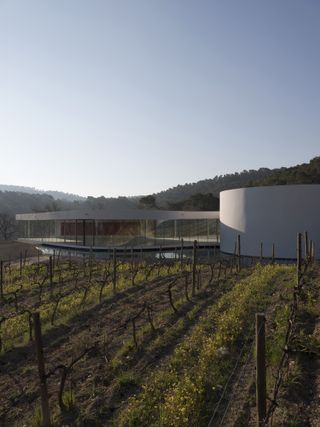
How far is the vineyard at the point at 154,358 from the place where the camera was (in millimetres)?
5180

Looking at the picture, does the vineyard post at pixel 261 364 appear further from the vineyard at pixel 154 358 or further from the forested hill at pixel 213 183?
the forested hill at pixel 213 183

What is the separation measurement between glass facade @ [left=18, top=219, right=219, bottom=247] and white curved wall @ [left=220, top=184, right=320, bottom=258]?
227 inches

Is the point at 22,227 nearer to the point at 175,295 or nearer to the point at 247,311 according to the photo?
the point at 175,295

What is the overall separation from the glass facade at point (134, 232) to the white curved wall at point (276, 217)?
18.9 ft

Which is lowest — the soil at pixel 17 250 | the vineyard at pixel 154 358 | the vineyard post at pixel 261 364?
the soil at pixel 17 250

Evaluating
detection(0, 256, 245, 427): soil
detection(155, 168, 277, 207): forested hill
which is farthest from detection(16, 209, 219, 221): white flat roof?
detection(155, 168, 277, 207): forested hill

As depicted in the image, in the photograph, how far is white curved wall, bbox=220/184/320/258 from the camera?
27.7 m

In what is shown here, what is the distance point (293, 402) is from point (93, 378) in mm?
3024

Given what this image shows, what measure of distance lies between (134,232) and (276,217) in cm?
1200

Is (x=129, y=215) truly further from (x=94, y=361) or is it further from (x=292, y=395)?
(x=292, y=395)

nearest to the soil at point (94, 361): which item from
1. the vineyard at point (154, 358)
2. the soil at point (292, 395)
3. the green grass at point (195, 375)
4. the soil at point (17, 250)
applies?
the vineyard at point (154, 358)

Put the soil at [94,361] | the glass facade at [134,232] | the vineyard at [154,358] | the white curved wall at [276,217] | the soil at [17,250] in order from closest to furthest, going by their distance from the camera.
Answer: the vineyard at [154,358]
the soil at [94,361]
the white curved wall at [276,217]
the soil at [17,250]
the glass facade at [134,232]

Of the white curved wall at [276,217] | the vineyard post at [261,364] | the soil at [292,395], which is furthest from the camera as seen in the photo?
the white curved wall at [276,217]

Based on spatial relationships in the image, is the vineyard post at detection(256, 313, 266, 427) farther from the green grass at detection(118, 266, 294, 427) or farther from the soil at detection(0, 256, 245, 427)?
the soil at detection(0, 256, 245, 427)
